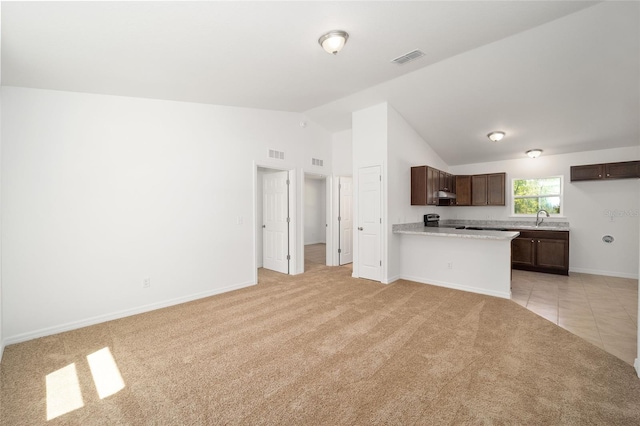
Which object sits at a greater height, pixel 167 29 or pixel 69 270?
pixel 167 29

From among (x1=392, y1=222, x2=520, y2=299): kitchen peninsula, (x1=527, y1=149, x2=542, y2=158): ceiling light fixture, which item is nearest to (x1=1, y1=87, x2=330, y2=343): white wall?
(x1=392, y1=222, x2=520, y2=299): kitchen peninsula

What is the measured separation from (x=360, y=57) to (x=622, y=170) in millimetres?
5673

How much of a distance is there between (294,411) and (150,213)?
10.1 feet

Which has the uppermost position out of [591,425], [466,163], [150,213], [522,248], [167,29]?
[167,29]

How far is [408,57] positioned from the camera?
3.30 meters

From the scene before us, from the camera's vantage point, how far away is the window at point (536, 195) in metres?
6.01

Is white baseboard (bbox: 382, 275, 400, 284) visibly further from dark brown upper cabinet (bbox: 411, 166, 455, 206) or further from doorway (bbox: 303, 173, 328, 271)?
doorway (bbox: 303, 173, 328, 271)

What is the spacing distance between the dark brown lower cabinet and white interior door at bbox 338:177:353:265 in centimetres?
361

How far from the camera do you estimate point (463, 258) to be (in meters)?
4.49

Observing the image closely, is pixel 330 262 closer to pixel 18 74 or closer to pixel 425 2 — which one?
pixel 425 2

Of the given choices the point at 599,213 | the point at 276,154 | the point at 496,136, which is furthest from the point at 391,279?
the point at 599,213

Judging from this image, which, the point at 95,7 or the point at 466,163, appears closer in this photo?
the point at 95,7

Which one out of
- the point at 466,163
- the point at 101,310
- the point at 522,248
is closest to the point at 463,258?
the point at 522,248

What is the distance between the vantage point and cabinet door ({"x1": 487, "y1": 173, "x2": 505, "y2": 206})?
650 centimetres
